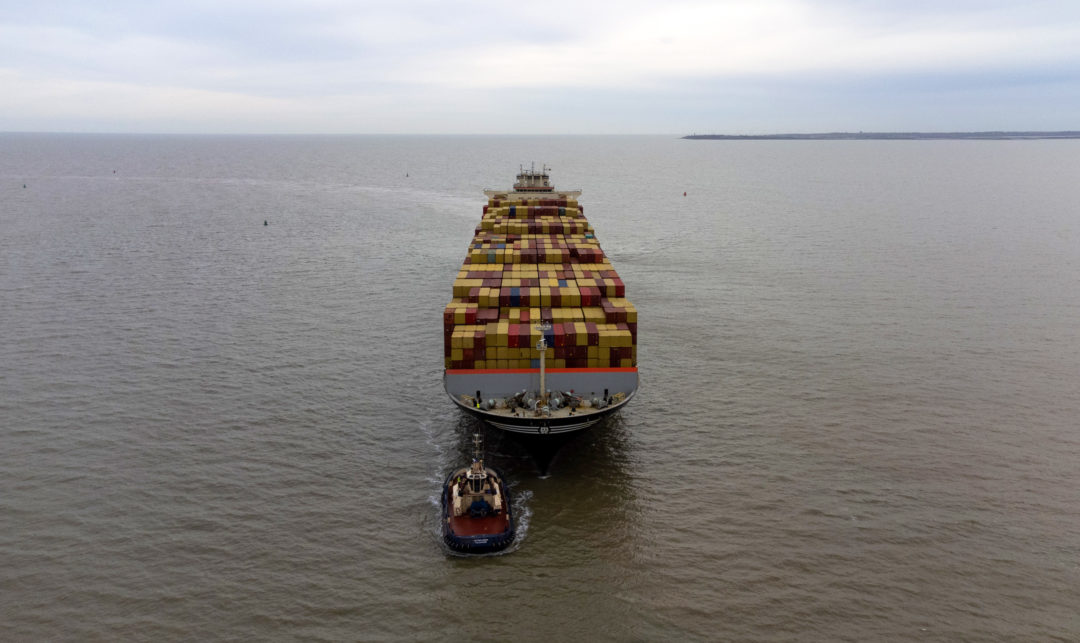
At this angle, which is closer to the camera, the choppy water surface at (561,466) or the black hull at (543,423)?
the choppy water surface at (561,466)

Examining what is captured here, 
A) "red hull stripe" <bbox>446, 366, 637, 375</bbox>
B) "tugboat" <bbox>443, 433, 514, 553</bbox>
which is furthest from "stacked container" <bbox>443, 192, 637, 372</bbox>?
"tugboat" <bbox>443, 433, 514, 553</bbox>

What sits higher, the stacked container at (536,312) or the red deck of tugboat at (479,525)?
the stacked container at (536,312)

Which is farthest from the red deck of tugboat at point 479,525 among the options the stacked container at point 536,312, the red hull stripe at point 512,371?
the stacked container at point 536,312

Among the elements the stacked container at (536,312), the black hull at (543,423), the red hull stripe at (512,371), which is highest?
the stacked container at (536,312)

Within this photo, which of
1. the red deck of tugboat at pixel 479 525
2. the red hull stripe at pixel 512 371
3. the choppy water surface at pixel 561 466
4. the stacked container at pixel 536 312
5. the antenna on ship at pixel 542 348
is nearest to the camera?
the choppy water surface at pixel 561 466

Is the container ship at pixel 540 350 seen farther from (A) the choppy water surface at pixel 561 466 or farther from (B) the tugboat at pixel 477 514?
(B) the tugboat at pixel 477 514

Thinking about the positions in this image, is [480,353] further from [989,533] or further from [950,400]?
[950,400]
